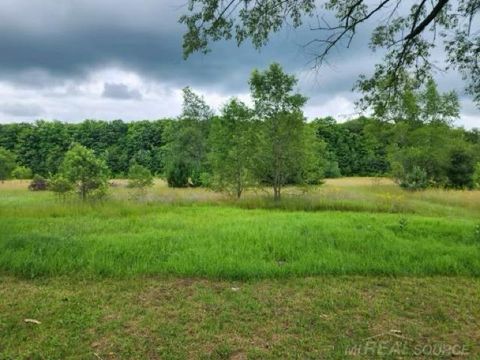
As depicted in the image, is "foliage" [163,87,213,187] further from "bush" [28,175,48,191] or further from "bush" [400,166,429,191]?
"bush" [400,166,429,191]

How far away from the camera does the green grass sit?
561 centimetres

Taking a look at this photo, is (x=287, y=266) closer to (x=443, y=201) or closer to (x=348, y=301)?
(x=348, y=301)

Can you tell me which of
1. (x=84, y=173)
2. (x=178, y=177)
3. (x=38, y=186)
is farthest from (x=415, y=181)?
(x=38, y=186)

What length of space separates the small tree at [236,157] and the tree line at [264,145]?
0.15ft

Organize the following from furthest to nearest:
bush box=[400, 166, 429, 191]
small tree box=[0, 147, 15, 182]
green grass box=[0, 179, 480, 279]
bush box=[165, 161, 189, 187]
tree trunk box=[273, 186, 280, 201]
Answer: small tree box=[0, 147, 15, 182] < bush box=[165, 161, 189, 187] < bush box=[400, 166, 429, 191] < tree trunk box=[273, 186, 280, 201] < green grass box=[0, 179, 480, 279]

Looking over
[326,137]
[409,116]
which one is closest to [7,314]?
[409,116]

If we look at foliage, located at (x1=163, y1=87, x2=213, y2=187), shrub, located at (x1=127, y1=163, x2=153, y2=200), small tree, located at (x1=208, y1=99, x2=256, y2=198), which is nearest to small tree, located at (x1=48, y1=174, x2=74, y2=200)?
shrub, located at (x1=127, y1=163, x2=153, y2=200)

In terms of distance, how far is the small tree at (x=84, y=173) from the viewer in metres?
14.2

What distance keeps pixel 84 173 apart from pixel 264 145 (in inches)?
292

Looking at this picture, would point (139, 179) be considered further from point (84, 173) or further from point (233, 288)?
point (233, 288)

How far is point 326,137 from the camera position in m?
51.9

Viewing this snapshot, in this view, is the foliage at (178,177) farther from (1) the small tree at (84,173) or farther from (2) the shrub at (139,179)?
(1) the small tree at (84,173)

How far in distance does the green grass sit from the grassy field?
3 cm

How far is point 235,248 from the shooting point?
21.5 feet
